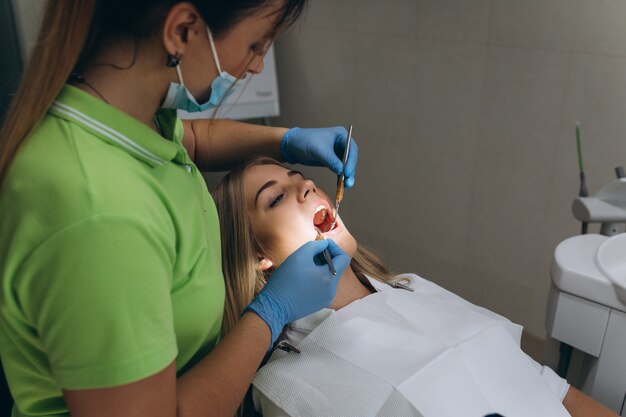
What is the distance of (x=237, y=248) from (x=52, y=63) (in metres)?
0.79

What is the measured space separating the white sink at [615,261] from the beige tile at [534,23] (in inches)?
34.6

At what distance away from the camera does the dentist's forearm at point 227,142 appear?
1.45 metres

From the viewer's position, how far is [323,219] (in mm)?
1555

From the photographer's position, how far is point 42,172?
698mm

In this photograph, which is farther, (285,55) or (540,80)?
(285,55)

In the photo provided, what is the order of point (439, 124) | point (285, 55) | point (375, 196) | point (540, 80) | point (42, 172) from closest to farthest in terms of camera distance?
point (42, 172) → point (540, 80) → point (439, 124) → point (375, 196) → point (285, 55)

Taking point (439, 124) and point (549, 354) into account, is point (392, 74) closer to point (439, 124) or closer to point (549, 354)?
point (439, 124)

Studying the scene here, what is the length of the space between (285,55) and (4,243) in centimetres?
243

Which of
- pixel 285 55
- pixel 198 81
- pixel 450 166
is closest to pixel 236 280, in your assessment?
pixel 198 81

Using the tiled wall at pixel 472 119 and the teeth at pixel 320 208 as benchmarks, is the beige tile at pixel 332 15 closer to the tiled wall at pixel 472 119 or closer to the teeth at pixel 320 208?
the tiled wall at pixel 472 119

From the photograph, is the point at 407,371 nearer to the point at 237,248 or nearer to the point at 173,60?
the point at 237,248

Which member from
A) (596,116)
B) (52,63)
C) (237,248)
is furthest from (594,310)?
(52,63)

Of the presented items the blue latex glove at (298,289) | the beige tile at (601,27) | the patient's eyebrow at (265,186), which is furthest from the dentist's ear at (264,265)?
the beige tile at (601,27)

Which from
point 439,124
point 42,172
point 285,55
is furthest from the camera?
point 285,55
